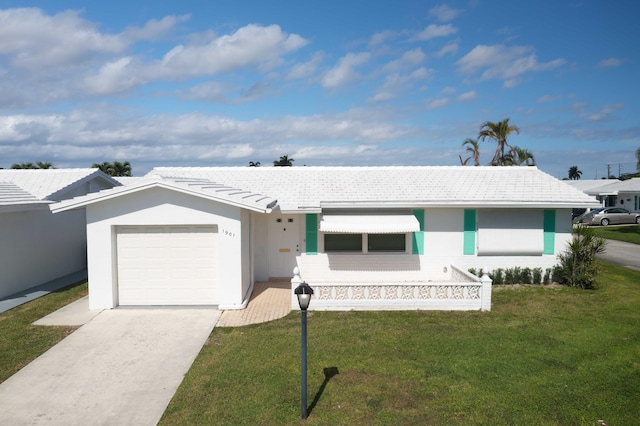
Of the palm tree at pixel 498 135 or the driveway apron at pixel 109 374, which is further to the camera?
the palm tree at pixel 498 135

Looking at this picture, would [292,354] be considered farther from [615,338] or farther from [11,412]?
[615,338]

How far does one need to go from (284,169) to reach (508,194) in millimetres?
10804

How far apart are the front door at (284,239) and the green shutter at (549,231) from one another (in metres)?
10.5

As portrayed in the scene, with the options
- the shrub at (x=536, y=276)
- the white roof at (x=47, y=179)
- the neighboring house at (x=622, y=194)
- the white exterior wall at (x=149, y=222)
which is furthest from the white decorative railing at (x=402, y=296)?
the neighboring house at (x=622, y=194)

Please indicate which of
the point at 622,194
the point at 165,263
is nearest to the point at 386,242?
the point at 165,263

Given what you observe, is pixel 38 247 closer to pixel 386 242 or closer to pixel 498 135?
pixel 386 242

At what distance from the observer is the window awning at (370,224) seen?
16.4 m

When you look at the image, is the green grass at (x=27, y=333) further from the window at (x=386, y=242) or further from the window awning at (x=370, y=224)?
the window at (x=386, y=242)

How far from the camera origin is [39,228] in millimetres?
17688

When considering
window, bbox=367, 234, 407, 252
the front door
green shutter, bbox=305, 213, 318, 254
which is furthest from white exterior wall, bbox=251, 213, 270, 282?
window, bbox=367, 234, 407, 252

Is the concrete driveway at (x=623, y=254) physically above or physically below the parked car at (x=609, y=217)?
below

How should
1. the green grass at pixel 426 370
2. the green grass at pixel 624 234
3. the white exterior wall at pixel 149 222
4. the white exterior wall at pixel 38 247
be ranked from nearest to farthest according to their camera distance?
the green grass at pixel 426 370, the white exterior wall at pixel 149 222, the white exterior wall at pixel 38 247, the green grass at pixel 624 234

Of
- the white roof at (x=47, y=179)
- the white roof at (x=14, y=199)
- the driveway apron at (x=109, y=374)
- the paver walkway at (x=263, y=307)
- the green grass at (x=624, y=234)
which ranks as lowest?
the driveway apron at (x=109, y=374)

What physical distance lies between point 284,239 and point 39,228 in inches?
401
